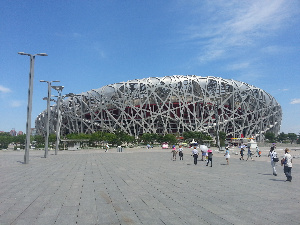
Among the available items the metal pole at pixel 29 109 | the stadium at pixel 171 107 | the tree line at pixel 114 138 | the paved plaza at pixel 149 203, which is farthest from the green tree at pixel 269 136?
the paved plaza at pixel 149 203

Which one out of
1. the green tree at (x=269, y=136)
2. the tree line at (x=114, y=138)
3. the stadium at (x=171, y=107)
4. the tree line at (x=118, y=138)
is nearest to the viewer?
the tree line at (x=118, y=138)

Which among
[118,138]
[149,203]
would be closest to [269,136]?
[118,138]

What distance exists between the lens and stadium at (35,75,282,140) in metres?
70.3

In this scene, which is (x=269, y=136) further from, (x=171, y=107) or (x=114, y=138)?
(x=114, y=138)

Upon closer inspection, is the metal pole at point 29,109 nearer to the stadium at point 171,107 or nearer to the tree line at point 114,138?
the tree line at point 114,138

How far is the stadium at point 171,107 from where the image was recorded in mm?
70312

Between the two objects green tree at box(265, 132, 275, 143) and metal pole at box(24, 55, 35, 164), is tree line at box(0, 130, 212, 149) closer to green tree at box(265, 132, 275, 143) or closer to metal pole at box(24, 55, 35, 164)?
green tree at box(265, 132, 275, 143)

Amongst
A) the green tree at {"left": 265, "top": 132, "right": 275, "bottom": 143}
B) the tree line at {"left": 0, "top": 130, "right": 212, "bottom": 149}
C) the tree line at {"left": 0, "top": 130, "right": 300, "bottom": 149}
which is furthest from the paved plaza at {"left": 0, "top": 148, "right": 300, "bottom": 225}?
the green tree at {"left": 265, "top": 132, "right": 275, "bottom": 143}

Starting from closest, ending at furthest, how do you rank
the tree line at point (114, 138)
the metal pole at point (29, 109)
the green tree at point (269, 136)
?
the metal pole at point (29, 109) < the tree line at point (114, 138) < the green tree at point (269, 136)

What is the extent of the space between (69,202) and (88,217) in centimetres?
162

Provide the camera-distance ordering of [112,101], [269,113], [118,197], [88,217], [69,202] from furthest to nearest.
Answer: [269,113] → [112,101] → [118,197] → [69,202] → [88,217]

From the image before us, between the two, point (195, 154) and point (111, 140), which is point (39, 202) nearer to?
point (195, 154)

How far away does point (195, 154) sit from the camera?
18.1m

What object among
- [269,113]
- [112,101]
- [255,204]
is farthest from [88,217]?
[269,113]
